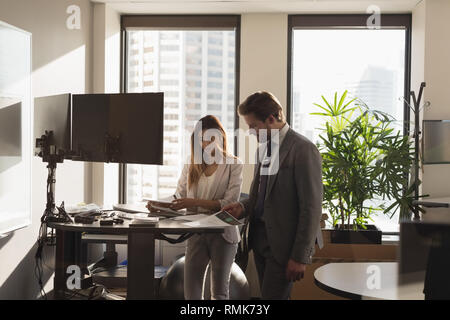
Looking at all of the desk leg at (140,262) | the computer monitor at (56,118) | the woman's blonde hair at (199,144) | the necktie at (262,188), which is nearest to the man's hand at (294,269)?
the necktie at (262,188)

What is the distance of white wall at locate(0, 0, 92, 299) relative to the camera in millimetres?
3248

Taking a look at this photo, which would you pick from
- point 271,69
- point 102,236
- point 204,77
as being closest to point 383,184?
point 271,69

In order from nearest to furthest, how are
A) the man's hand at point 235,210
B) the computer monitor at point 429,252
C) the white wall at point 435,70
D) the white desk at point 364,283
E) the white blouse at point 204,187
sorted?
the computer monitor at point 429,252
the white desk at point 364,283
the man's hand at point 235,210
the white blouse at point 204,187
the white wall at point 435,70

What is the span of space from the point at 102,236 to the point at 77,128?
1566mm

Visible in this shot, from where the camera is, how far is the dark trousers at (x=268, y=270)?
2121 millimetres

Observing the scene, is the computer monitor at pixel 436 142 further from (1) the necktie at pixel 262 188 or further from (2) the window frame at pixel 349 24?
(1) the necktie at pixel 262 188

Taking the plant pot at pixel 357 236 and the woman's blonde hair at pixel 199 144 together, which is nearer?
the woman's blonde hair at pixel 199 144

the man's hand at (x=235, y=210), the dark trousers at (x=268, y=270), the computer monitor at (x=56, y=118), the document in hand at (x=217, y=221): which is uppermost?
the computer monitor at (x=56, y=118)

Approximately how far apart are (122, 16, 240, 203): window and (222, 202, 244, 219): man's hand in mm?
2393

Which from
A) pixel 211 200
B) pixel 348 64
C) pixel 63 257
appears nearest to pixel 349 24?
pixel 348 64

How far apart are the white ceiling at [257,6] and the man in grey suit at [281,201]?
240 centimetres

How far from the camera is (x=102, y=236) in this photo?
4086 millimetres
